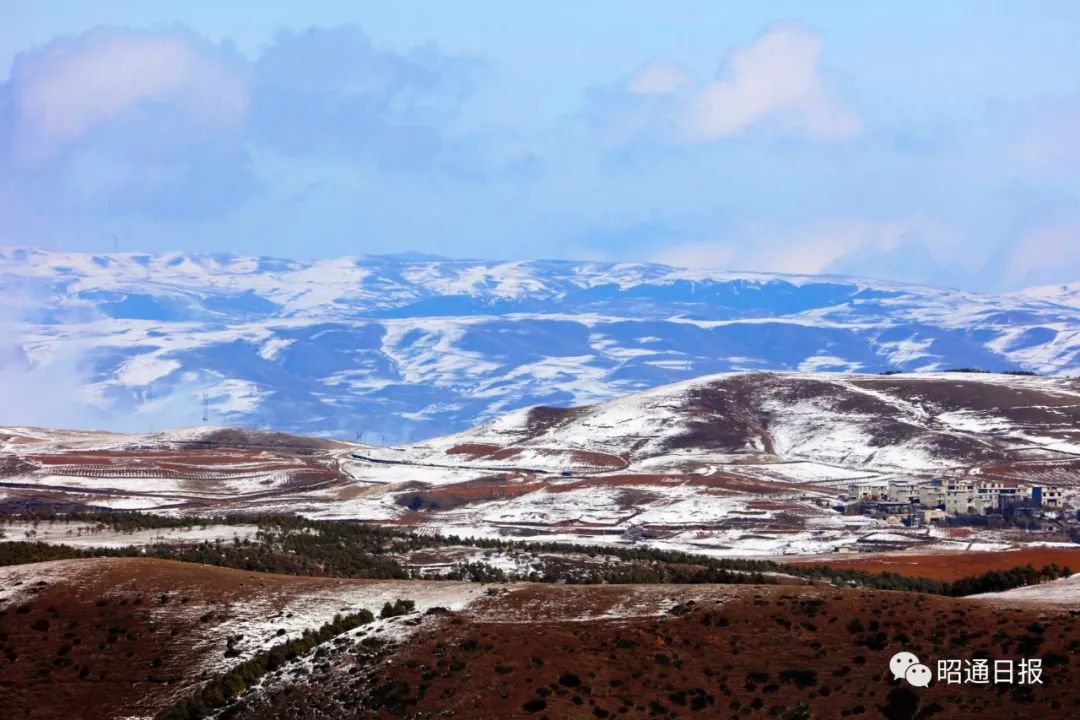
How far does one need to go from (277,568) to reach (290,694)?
3394cm

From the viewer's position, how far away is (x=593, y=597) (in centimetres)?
5312

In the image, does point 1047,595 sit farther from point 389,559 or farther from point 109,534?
point 109,534

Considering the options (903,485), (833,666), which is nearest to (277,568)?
(833,666)

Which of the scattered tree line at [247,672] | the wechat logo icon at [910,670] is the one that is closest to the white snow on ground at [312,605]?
the scattered tree line at [247,672]

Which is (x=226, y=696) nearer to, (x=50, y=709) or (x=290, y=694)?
(x=290, y=694)

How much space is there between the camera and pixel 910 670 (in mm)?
43000

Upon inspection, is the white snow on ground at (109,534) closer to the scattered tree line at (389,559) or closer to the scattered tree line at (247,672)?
the scattered tree line at (389,559)

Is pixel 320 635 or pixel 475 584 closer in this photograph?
pixel 320 635

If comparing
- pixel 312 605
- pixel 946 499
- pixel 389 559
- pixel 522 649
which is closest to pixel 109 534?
pixel 389 559

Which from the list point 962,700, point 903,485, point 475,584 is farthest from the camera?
point 903,485

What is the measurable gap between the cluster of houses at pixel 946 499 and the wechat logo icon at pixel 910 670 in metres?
128

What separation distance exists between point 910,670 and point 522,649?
11693mm

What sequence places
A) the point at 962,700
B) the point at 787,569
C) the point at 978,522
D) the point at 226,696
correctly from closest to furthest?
1. the point at 962,700
2. the point at 226,696
3. the point at 787,569
4. the point at 978,522

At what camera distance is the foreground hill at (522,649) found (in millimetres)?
43375
